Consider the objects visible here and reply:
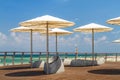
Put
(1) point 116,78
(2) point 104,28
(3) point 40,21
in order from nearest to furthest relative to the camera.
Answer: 1. (1) point 116,78
2. (3) point 40,21
3. (2) point 104,28

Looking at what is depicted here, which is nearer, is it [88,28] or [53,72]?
[53,72]

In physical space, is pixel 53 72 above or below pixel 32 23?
below

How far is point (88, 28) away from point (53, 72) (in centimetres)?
465

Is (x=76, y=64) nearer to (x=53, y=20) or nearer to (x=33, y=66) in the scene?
(x=33, y=66)

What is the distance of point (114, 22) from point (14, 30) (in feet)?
19.3

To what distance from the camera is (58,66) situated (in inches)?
458

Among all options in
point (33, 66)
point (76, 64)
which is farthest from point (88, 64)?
point (33, 66)

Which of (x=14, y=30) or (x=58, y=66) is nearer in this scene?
(x=58, y=66)

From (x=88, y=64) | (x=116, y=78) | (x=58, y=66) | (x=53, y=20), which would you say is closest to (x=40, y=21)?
(x=53, y=20)

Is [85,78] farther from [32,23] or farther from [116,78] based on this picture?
[32,23]

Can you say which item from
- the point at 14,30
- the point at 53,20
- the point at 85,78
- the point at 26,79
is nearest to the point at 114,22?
the point at 53,20

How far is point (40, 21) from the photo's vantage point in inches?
456

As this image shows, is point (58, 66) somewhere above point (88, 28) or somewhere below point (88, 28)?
below

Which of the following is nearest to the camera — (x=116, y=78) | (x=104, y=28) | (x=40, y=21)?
(x=116, y=78)
